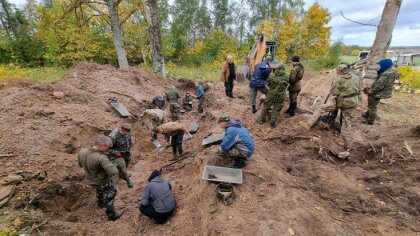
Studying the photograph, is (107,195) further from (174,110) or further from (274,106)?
(174,110)

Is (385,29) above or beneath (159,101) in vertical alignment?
above

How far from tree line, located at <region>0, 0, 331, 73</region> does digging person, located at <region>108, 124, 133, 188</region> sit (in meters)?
7.86

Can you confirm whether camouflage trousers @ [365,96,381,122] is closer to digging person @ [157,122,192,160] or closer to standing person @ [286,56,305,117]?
standing person @ [286,56,305,117]

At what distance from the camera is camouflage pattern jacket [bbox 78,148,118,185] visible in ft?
14.1

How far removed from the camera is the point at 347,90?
5715 millimetres

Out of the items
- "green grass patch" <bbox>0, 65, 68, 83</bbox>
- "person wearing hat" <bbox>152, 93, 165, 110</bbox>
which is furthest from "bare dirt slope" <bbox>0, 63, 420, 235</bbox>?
"green grass patch" <bbox>0, 65, 68, 83</bbox>

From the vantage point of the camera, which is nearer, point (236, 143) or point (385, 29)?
point (236, 143)

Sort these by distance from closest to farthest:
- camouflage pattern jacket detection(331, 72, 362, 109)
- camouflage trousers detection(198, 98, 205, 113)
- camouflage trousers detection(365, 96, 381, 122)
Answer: camouflage pattern jacket detection(331, 72, 362, 109) → camouflage trousers detection(365, 96, 381, 122) → camouflage trousers detection(198, 98, 205, 113)

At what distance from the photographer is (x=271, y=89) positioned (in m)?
6.34

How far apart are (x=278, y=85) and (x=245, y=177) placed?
9.47 feet

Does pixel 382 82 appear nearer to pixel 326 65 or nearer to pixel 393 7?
pixel 393 7

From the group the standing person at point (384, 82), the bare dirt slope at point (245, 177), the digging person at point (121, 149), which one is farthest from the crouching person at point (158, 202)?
the standing person at point (384, 82)

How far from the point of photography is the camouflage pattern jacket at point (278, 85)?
6.17 metres

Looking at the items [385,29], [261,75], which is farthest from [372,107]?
[385,29]
